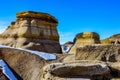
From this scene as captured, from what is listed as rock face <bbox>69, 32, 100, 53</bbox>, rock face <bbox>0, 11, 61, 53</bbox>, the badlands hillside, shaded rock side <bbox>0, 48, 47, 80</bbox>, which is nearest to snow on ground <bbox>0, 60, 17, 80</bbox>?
the badlands hillside

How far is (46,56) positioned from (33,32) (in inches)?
575

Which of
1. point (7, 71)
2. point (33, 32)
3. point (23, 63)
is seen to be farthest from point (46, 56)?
point (33, 32)

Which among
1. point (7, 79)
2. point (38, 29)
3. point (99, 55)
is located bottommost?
point (7, 79)

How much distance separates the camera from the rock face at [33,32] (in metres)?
24.6

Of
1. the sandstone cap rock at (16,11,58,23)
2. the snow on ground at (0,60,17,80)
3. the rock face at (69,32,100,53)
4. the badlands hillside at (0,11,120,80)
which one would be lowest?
the snow on ground at (0,60,17,80)

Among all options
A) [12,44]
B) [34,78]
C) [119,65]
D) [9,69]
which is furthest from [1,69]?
[12,44]

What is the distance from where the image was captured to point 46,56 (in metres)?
10.7

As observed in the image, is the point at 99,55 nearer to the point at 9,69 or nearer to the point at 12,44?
the point at 9,69

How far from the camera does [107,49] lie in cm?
615

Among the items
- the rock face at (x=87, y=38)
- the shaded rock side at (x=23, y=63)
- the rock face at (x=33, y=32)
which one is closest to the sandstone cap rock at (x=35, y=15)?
the rock face at (x=33, y=32)

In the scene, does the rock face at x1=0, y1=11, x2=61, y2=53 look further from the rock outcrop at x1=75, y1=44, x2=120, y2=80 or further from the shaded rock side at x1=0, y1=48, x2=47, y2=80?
the rock outcrop at x1=75, y1=44, x2=120, y2=80

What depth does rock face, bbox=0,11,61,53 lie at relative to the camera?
24.6 metres

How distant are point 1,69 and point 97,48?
466 centimetres

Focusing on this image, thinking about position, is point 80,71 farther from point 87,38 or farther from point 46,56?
point 87,38
